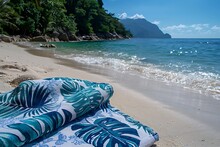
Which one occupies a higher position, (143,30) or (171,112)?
(143,30)

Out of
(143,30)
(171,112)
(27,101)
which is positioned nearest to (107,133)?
(27,101)

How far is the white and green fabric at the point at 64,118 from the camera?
5.34 ft

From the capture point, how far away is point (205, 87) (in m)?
5.71

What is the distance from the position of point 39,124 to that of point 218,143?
1907 mm

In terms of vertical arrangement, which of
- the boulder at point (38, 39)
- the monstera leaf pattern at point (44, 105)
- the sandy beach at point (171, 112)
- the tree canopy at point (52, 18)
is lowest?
the boulder at point (38, 39)

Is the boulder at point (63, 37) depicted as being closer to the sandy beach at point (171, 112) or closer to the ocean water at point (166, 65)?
the ocean water at point (166, 65)

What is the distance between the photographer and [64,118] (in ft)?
5.98

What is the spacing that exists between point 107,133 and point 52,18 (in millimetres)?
41752

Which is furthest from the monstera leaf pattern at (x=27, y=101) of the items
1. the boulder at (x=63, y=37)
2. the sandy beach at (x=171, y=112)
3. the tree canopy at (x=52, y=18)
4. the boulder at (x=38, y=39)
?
the boulder at (x=63, y=37)

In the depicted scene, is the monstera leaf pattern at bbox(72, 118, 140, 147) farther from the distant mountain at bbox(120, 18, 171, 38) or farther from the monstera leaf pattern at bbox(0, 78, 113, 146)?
the distant mountain at bbox(120, 18, 171, 38)

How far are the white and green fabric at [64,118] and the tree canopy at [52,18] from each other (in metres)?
21.1

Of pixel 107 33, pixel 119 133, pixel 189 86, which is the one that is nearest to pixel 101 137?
pixel 119 133

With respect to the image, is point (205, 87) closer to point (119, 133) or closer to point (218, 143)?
point (218, 143)

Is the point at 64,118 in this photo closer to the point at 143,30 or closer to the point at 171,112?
the point at 171,112
